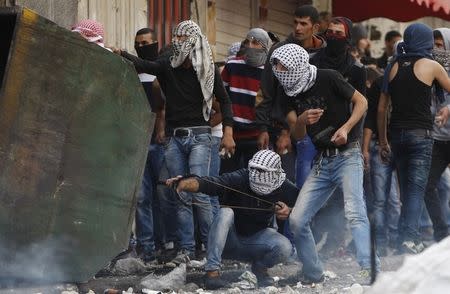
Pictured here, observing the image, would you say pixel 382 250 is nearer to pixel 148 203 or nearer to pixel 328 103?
pixel 148 203

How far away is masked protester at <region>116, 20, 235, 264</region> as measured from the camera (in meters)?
9.67

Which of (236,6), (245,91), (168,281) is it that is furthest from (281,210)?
(236,6)

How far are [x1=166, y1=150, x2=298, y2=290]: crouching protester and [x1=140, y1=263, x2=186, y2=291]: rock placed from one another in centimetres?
17

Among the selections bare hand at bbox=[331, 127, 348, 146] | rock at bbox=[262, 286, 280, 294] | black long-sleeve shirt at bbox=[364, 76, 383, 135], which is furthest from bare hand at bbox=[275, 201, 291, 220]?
black long-sleeve shirt at bbox=[364, 76, 383, 135]

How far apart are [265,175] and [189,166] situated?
3.37 ft

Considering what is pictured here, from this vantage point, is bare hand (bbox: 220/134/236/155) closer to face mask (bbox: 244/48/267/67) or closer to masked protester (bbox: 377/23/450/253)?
face mask (bbox: 244/48/267/67)

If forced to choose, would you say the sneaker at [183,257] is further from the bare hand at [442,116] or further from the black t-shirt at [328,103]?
the bare hand at [442,116]

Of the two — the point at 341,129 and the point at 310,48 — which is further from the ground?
the point at 310,48

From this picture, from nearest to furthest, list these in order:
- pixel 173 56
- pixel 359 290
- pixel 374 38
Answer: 1. pixel 359 290
2. pixel 173 56
3. pixel 374 38

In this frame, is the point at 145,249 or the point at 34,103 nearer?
the point at 34,103

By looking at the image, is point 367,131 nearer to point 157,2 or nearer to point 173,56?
point 173,56

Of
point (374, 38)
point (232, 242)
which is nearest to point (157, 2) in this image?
point (232, 242)

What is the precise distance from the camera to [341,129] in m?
8.54

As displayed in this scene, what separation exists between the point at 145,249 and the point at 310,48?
200 cm
